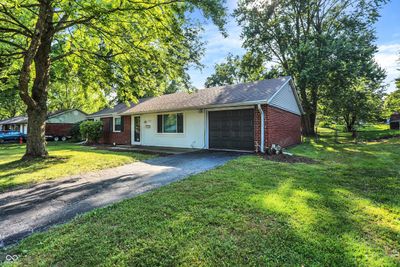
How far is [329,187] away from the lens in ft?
16.5

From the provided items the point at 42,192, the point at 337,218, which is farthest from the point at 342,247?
the point at 42,192

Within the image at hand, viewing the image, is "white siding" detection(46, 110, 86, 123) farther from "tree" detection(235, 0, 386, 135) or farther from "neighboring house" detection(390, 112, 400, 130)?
Result: "neighboring house" detection(390, 112, 400, 130)

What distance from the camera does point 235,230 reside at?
3043 millimetres

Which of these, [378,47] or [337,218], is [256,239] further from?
[378,47]

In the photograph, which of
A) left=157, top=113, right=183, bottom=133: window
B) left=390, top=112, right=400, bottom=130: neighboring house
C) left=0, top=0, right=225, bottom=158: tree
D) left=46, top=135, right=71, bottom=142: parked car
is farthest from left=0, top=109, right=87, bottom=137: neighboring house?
left=390, top=112, right=400, bottom=130: neighboring house

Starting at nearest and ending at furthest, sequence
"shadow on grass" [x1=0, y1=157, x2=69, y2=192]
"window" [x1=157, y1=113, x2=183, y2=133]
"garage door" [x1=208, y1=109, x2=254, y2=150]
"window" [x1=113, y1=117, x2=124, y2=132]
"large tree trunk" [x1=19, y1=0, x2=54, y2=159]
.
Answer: "shadow on grass" [x1=0, y1=157, x2=69, y2=192] < "large tree trunk" [x1=19, y1=0, x2=54, y2=159] < "garage door" [x1=208, y1=109, x2=254, y2=150] < "window" [x1=157, y1=113, x2=183, y2=133] < "window" [x1=113, y1=117, x2=124, y2=132]

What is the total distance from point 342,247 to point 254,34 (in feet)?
72.4

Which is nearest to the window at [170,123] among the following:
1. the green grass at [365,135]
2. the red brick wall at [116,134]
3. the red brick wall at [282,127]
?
the red brick wall at [116,134]

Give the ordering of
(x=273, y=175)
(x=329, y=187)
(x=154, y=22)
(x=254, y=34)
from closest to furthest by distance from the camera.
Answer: (x=329, y=187) < (x=273, y=175) < (x=154, y=22) < (x=254, y=34)

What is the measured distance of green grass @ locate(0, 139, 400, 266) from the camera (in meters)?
2.46

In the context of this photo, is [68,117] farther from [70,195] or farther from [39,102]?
[70,195]

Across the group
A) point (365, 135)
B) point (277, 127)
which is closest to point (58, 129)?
point (277, 127)

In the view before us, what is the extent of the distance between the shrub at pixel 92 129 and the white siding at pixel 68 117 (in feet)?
39.9

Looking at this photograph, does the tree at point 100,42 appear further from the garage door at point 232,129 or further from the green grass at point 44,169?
the garage door at point 232,129
